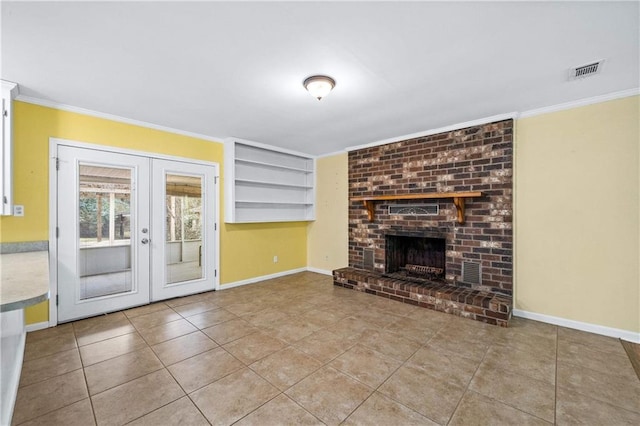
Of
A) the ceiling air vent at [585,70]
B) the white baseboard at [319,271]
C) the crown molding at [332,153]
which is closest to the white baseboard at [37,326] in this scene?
the white baseboard at [319,271]

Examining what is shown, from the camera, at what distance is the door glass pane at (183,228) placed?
158 inches

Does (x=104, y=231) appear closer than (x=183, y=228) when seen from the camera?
Yes

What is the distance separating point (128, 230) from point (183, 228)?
0.70 meters

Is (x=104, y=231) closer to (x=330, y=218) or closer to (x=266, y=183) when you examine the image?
(x=266, y=183)

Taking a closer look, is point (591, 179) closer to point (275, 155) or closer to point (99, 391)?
point (275, 155)

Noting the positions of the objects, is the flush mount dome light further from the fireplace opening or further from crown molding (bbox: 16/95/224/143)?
the fireplace opening

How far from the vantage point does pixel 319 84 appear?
2482 millimetres

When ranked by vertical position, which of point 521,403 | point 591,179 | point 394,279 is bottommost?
point 521,403

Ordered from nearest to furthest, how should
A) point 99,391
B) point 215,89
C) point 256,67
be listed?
point 99,391 → point 256,67 → point 215,89

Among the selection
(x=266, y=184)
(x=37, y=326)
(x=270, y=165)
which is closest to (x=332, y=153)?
(x=270, y=165)

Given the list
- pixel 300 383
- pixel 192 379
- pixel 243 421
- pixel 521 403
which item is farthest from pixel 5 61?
pixel 521 403

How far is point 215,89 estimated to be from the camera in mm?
2748

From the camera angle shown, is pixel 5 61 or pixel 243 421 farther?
pixel 5 61

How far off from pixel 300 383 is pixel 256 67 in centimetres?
254
